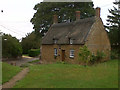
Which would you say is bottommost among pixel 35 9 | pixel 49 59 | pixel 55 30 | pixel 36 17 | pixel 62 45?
pixel 49 59

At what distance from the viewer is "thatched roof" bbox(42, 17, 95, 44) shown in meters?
26.0

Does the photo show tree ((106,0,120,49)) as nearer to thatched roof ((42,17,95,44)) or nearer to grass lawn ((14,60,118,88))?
thatched roof ((42,17,95,44))

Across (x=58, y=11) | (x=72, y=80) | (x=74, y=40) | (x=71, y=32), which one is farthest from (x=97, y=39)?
(x=72, y=80)

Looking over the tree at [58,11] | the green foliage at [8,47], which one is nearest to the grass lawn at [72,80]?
the green foliage at [8,47]

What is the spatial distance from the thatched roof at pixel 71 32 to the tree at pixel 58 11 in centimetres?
626

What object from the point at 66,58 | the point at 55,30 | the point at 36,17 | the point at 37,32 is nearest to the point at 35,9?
the point at 36,17

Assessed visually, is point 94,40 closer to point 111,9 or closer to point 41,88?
point 111,9

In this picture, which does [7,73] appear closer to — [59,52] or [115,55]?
[59,52]

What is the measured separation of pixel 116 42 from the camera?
3125 cm

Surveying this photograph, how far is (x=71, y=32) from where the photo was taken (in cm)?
2866

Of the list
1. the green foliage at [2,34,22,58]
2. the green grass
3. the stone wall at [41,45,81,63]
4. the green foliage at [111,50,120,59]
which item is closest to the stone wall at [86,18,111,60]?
the green foliage at [111,50,120,59]

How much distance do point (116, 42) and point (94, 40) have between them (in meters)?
7.79

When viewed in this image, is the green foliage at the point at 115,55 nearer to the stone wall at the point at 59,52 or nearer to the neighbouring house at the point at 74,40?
the neighbouring house at the point at 74,40

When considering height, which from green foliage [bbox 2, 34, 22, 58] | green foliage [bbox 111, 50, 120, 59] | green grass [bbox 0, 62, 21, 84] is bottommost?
green grass [bbox 0, 62, 21, 84]
